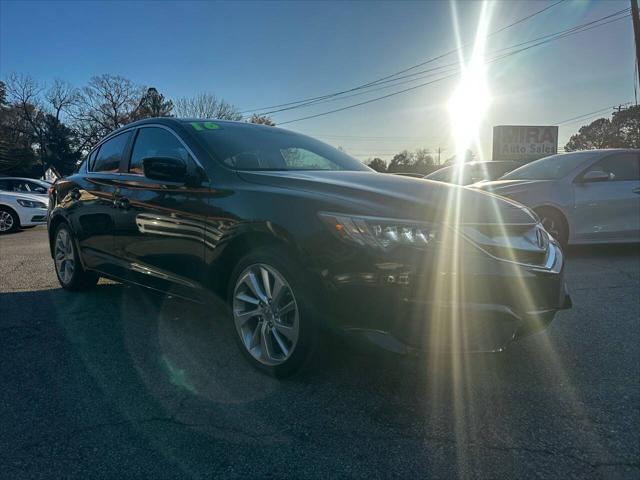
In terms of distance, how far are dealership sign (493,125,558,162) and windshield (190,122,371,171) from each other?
1481 inches

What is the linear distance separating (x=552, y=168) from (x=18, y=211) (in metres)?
12.0

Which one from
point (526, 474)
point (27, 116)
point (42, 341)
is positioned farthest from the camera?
point (27, 116)

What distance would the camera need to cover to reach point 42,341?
11.3 ft

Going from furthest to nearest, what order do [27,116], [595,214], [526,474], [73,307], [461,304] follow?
[27,116]
[595,214]
[73,307]
[461,304]
[526,474]

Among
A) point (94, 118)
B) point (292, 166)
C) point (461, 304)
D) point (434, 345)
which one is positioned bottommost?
point (434, 345)

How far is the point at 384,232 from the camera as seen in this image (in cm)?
233

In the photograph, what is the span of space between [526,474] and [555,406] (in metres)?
0.68

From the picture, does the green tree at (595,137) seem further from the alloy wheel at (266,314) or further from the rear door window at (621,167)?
the alloy wheel at (266,314)

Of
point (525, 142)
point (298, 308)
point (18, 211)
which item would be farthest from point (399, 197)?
point (525, 142)

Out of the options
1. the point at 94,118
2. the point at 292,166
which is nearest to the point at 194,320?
the point at 292,166

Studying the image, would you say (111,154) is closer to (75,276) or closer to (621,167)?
(75,276)

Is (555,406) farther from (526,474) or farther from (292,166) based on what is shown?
(292,166)

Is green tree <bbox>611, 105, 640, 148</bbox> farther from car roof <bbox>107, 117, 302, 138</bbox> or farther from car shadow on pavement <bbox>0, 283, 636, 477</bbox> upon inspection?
car shadow on pavement <bbox>0, 283, 636, 477</bbox>

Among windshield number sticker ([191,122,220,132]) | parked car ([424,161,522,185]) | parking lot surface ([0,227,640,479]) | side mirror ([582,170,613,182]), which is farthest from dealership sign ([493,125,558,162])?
windshield number sticker ([191,122,220,132])
